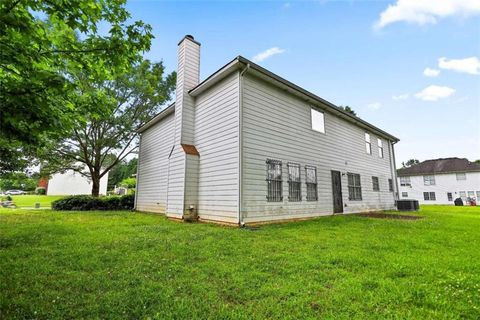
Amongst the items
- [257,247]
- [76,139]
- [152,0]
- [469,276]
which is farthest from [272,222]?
[76,139]

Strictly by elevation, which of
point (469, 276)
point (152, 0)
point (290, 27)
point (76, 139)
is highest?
point (290, 27)

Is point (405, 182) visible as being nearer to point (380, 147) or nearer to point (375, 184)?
point (380, 147)

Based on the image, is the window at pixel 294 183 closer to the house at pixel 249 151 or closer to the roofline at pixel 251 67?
the house at pixel 249 151

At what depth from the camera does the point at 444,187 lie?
33.3m

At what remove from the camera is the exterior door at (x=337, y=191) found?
36.4ft

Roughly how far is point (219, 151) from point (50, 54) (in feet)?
18.2

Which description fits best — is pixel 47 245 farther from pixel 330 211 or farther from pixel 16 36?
pixel 330 211

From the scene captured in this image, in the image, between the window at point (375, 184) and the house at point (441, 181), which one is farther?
the house at point (441, 181)

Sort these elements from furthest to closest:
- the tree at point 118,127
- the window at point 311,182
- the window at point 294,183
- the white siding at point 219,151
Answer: the tree at point 118,127 → the window at point 311,182 → the window at point 294,183 → the white siding at point 219,151

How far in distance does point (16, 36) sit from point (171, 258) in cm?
374

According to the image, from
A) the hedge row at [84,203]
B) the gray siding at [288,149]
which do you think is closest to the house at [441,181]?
the gray siding at [288,149]

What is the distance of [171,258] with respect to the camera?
3.99m

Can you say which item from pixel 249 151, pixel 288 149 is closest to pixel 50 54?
pixel 249 151

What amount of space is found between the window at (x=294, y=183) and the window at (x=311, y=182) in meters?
0.59
